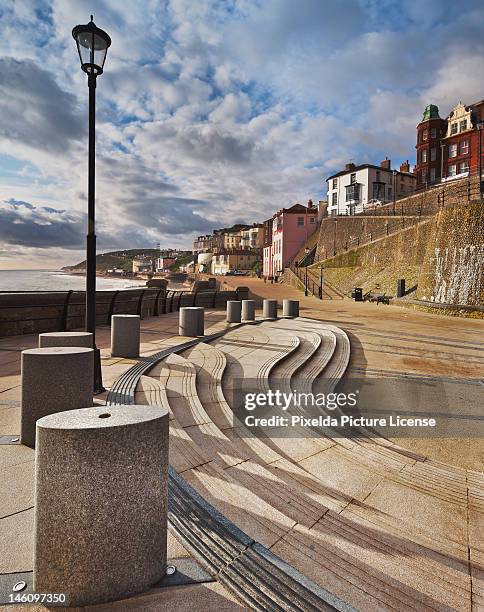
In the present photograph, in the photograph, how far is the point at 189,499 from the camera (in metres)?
3.24

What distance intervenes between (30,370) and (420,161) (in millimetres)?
65298

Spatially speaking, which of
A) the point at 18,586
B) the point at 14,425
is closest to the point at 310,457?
the point at 18,586

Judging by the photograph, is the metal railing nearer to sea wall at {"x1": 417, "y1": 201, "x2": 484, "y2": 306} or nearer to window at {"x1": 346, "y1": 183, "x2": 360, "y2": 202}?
sea wall at {"x1": 417, "y1": 201, "x2": 484, "y2": 306}

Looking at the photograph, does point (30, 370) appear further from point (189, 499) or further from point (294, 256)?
point (294, 256)

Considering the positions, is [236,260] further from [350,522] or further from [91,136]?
[350,522]

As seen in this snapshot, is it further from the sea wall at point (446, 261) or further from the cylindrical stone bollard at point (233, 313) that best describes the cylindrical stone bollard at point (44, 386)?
the sea wall at point (446, 261)

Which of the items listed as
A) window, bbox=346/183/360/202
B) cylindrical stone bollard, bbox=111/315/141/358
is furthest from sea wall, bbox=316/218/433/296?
cylindrical stone bollard, bbox=111/315/141/358

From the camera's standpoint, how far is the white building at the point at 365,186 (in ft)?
214

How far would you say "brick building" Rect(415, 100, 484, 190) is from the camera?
4731 centimetres

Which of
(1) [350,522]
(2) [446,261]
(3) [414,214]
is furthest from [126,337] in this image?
(3) [414,214]

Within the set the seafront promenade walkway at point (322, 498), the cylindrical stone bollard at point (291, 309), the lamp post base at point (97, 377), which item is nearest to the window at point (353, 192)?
the cylindrical stone bollard at point (291, 309)

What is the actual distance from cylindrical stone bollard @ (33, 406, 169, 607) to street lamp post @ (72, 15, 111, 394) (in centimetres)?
378

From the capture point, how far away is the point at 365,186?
65500 millimetres

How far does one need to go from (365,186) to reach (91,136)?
66.5m
